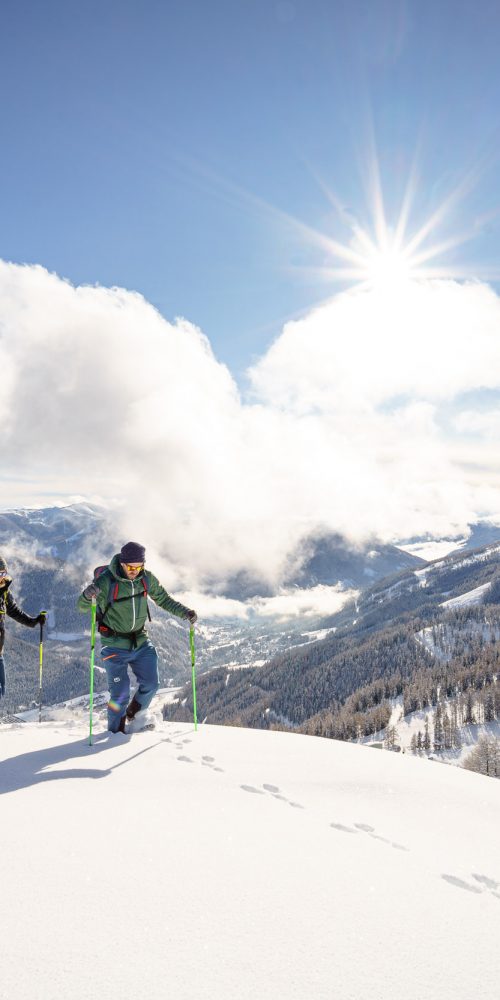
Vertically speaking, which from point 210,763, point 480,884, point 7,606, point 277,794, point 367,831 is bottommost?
point 480,884

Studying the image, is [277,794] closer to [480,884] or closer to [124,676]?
[480,884]

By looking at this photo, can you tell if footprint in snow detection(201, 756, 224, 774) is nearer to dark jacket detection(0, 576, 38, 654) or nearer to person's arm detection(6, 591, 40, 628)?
dark jacket detection(0, 576, 38, 654)

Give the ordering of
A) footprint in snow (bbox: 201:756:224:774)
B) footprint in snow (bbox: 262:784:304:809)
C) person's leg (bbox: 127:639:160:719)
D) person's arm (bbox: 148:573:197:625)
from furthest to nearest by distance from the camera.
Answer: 1. person's leg (bbox: 127:639:160:719)
2. person's arm (bbox: 148:573:197:625)
3. footprint in snow (bbox: 201:756:224:774)
4. footprint in snow (bbox: 262:784:304:809)

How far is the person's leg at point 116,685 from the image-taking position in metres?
9.27

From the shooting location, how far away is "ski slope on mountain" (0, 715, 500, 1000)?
2.62 meters

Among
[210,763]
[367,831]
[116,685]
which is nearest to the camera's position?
[367,831]

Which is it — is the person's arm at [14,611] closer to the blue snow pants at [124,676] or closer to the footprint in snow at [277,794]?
the blue snow pants at [124,676]

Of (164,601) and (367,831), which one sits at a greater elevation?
(164,601)

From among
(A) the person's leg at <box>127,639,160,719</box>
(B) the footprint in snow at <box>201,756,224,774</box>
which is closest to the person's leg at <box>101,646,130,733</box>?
(A) the person's leg at <box>127,639,160,719</box>

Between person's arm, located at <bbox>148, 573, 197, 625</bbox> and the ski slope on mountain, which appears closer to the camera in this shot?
the ski slope on mountain

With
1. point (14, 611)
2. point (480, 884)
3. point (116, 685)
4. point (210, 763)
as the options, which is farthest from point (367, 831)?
point (14, 611)

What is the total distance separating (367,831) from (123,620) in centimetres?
566

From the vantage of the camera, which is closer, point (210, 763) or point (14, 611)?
point (210, 763)

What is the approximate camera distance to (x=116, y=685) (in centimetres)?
945
